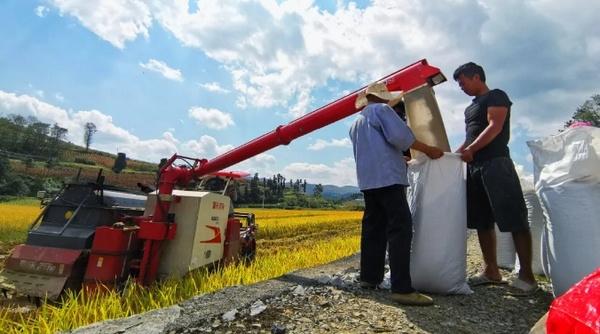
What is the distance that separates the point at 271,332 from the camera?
2.34 metres

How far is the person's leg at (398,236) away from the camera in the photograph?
3.01 meters

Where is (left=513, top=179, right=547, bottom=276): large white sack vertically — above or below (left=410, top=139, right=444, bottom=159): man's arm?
below

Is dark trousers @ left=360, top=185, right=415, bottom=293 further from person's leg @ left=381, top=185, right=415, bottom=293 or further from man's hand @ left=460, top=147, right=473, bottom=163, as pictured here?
man's hand @ left=460, top=147, right=473, bottom=163

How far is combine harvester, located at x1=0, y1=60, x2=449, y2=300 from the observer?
4.27 m

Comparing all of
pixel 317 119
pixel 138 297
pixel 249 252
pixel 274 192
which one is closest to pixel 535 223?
pixel 317 119

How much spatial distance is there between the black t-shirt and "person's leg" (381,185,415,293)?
88cm

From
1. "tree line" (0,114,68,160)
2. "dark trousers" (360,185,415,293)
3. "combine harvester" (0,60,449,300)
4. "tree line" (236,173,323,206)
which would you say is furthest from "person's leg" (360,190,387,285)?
"tree line" (0,114,68,160)

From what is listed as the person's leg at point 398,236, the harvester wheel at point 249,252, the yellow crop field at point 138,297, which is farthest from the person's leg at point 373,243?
the harvester wheel at point 249,252

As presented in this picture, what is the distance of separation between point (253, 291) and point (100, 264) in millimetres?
2080

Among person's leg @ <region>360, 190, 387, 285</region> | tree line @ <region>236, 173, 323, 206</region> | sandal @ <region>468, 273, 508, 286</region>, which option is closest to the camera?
person's leg @ <region>360, 190, 387, 285</region>

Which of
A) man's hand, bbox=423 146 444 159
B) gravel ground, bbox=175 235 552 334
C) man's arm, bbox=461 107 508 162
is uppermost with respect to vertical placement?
man's arm, bbox=461 107 508 162

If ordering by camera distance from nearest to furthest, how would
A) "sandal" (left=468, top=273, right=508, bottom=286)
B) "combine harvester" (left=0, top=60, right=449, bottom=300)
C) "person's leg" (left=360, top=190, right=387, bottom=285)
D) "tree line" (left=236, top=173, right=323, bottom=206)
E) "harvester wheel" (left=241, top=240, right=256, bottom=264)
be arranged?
"person's leg" (left=360, top=190, right=387, bottom=285) → "sandal" (left=468, top=273, right=508, bottom=286) → "combine harvester" (left=0, top=60, right=449, bottom=300) → "harvester wheel" (left=241, top=240, right=256, bottom=264) → "tree line" (left=236, top=173, right=323, bottom=206)

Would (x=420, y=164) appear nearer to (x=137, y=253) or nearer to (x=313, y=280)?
(x=313, y=280)

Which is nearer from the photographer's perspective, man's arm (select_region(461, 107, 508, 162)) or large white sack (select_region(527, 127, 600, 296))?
large white sack (select_region(527, 127, 600, 296))
